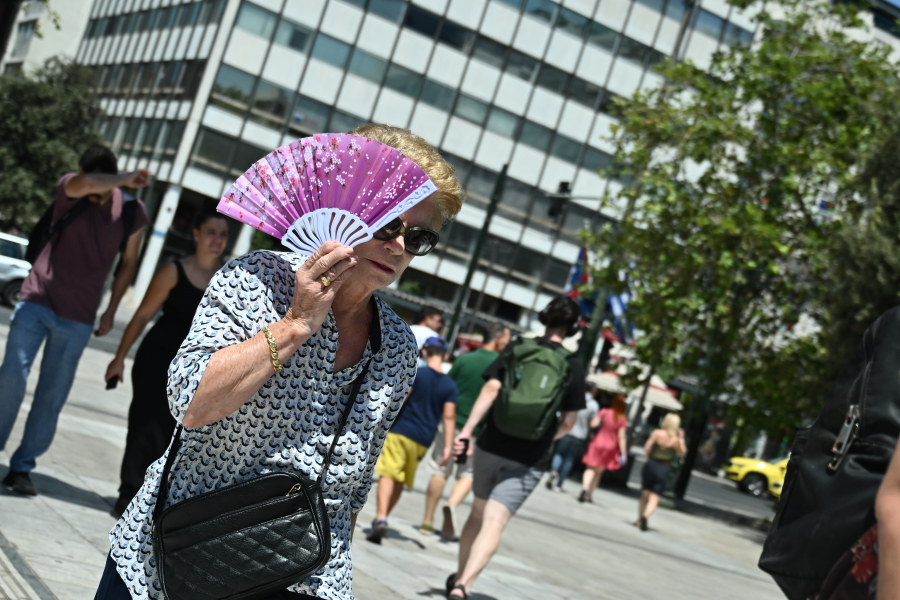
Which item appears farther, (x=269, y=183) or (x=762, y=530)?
(x=762, y=530)

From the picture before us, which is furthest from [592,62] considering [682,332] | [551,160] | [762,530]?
[762,530]

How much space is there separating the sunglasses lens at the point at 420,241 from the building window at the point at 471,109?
40.6 metres

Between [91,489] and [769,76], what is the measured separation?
1837 cm

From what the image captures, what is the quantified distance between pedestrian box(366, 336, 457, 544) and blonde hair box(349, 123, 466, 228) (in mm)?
5564

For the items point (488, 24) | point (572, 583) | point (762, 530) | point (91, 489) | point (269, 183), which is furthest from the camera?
point (488, 24)

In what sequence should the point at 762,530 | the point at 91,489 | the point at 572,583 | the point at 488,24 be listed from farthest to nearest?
the point at 488,24
the point at 762,530
the point at 572,583
the point at 91,489

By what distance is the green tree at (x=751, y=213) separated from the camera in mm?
20562

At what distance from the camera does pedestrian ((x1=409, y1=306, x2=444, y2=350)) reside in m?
9.18

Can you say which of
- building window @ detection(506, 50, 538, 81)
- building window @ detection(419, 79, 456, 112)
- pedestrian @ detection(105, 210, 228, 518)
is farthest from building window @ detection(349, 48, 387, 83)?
pedestrian @ detection(105, 210, 228, 518)

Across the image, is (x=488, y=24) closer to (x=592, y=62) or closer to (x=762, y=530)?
(x=592, y=62)

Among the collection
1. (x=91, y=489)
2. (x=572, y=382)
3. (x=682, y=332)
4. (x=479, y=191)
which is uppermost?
(x=479, y=191)

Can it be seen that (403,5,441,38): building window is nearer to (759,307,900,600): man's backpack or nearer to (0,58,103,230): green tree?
(0,58,103,230): green tree

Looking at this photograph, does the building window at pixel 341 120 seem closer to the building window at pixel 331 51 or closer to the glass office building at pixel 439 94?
the glass office building at pixel 439 94

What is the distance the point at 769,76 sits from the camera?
21297mm
